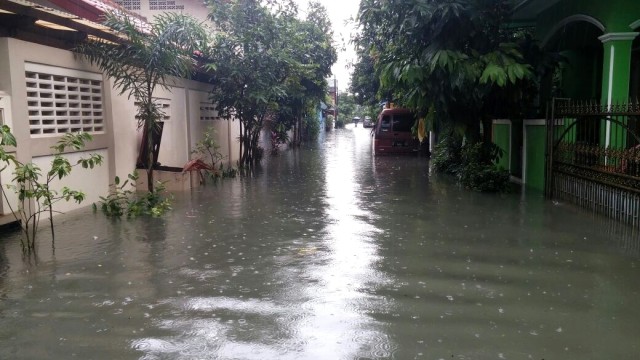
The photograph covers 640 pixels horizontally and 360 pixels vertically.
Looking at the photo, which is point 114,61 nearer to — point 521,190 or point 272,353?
point 272,353

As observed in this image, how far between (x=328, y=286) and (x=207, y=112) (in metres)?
13.0

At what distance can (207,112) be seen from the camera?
57.3 ft

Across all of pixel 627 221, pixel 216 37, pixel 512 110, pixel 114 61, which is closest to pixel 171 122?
pixel 216 37

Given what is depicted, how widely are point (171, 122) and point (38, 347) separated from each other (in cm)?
1054

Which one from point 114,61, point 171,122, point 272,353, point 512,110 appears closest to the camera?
point 272,353

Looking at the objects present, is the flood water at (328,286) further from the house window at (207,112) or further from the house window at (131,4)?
the house window at (131,4)

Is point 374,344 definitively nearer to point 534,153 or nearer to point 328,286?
point 328,286

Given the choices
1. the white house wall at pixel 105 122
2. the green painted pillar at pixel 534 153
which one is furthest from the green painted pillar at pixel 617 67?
the white house wall at pixel 105 122

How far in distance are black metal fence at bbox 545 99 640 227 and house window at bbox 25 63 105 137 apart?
26.7ft

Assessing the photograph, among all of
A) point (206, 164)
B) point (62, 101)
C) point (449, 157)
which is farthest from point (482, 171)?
point (62, 101)

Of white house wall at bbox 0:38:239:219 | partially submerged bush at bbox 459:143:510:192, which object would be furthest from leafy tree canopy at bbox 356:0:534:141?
white house wall at bbox 0:38:239:219

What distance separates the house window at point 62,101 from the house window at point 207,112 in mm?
6454

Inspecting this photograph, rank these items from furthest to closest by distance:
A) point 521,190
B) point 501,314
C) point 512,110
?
point 512,110, point 521,190, point 501,314

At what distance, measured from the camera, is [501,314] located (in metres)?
4.55
